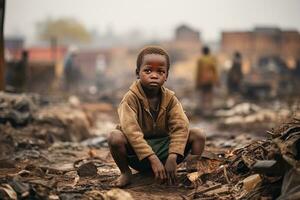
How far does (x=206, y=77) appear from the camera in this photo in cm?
1524

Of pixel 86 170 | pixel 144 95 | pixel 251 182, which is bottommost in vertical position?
pixel 86 170

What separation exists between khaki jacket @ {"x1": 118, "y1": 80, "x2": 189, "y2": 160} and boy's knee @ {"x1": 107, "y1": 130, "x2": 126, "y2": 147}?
0.05 metres

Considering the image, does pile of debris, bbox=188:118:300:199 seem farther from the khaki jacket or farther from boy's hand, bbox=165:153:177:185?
the khaki jacket

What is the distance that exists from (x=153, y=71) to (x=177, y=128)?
57cm

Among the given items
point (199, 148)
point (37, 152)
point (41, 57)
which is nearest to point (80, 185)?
point (199, 148)

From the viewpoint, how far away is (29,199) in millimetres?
3520

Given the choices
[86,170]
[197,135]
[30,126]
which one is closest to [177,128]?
[197,135]

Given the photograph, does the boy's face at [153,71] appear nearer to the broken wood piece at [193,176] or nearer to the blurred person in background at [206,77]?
the broken wood piece at [193,176]

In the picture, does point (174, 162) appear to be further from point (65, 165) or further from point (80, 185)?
point (65, 165)

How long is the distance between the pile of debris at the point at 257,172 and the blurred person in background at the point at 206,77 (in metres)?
10.2

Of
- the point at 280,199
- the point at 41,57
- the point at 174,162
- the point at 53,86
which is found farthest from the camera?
the point at 41,57

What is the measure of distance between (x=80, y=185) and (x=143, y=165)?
623 millimetres

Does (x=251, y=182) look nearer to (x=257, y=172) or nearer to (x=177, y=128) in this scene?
(x=257, y=172)

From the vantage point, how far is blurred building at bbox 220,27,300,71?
4200 centimetres
